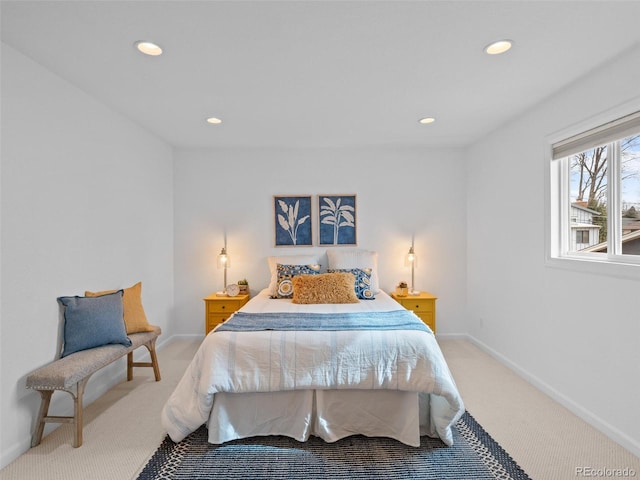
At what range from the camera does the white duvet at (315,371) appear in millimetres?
2145

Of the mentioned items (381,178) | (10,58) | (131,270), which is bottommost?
(131,270)

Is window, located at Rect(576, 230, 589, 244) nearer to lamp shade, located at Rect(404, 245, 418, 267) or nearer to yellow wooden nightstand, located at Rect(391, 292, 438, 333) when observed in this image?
yellow wooden nightstand, located at Rect(391, 292, 438, 333)

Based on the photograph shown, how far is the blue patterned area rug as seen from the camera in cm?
190

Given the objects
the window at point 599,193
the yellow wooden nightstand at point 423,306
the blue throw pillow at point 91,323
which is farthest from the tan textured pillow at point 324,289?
the window at point 599,193

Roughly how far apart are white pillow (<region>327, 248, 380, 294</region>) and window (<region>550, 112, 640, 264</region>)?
5.90ft

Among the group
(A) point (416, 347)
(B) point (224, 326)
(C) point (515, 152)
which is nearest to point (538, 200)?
(C) point (515, 152)

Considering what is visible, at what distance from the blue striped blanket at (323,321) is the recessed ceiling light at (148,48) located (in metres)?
1.81

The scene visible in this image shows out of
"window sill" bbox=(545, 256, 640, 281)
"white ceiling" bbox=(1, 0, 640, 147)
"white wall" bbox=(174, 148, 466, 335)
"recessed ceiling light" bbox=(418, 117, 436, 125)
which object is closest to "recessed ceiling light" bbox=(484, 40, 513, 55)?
"white ceiling" bbox=(1, 0, 640, 147)

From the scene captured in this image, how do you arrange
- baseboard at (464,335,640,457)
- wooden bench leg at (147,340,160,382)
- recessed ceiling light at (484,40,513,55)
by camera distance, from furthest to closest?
wooden bench leg at (147,340,160,382)
baseboard at (464,335,640,457)
recessed ceiling light at (484,40,513,55)

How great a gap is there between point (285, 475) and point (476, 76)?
2795mm

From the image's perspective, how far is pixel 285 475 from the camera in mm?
1904

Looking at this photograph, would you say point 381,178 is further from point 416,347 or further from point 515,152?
point 416,347
